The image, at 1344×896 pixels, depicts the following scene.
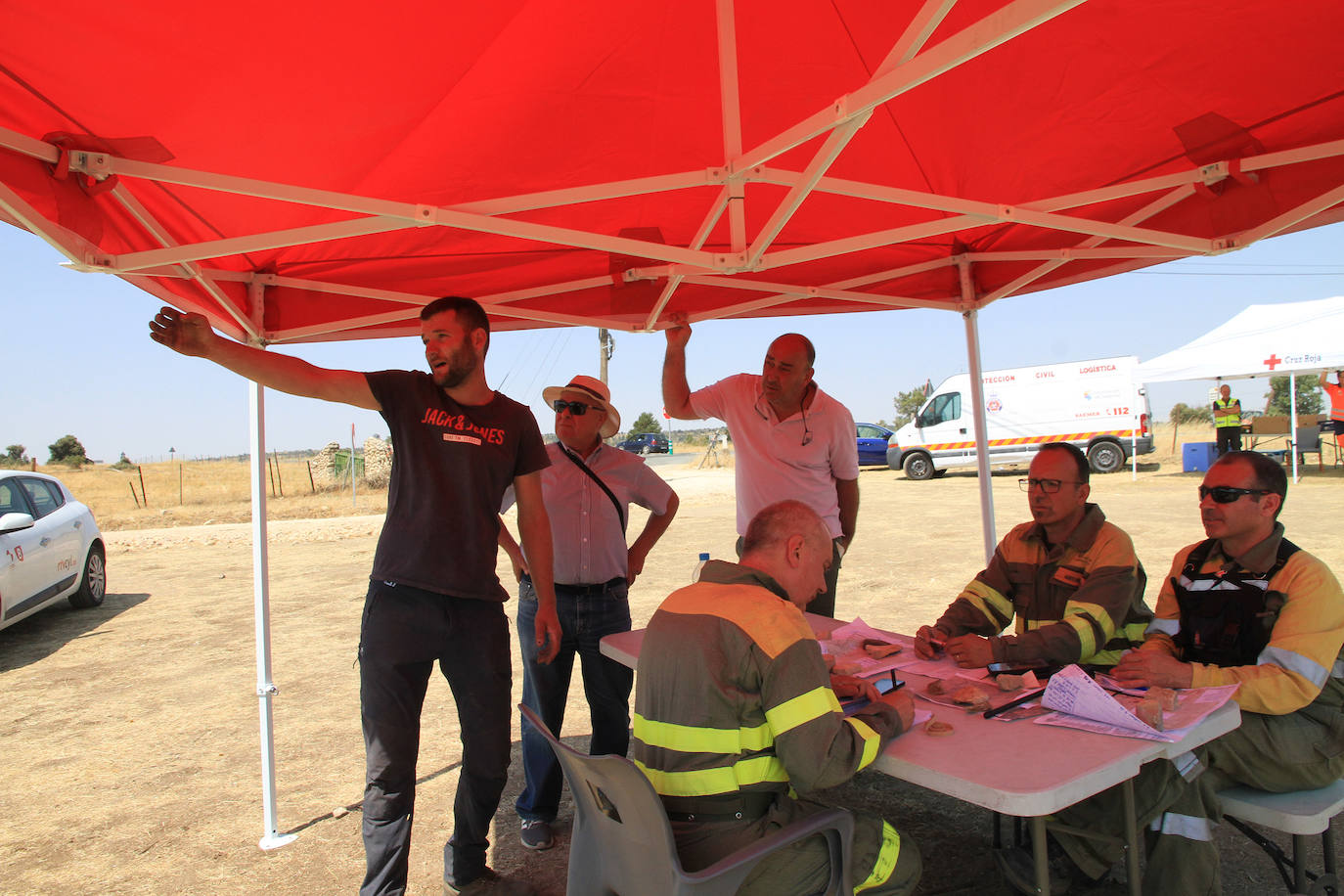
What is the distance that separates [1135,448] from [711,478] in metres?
12.4

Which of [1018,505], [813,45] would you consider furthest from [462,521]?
[1018,505]

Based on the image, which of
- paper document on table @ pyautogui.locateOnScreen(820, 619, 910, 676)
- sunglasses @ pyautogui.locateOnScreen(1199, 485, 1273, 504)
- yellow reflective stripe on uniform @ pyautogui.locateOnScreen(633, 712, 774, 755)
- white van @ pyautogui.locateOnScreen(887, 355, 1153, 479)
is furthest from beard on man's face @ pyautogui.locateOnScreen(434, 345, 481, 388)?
white van @ pyautogui.locateOnScreen(887, 355, 1153, 479)

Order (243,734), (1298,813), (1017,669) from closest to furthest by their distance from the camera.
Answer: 1. (1298,813)
2. (1017,669)
3. (243,734)

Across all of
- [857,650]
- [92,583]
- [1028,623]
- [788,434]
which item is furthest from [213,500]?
[1028,623]

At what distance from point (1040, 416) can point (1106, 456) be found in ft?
6.00

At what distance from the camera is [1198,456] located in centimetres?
1855

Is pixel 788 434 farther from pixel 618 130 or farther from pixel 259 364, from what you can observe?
pixel 259 364

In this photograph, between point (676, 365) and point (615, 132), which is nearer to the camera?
point (615, 132)

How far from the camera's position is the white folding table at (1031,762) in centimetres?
170

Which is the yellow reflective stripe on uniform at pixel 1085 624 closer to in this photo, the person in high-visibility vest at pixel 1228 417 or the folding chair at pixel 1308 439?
the person in high-visibility vest at pixel 1228 417

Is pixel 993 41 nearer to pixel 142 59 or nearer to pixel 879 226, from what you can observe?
pixel 142 59

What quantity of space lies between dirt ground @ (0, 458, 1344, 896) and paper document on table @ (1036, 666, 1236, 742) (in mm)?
1103

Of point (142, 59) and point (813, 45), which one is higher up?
point (813, 45)

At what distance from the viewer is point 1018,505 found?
46.8ft
